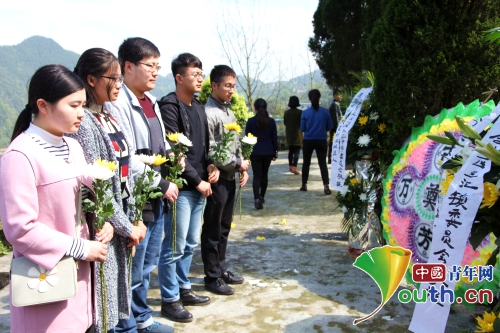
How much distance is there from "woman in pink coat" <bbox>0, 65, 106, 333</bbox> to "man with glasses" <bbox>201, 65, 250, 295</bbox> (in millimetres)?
1727

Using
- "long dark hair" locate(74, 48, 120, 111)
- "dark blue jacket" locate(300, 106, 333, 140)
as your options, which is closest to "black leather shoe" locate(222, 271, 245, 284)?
"long dark hair" locate(74, 48, 120, 111)

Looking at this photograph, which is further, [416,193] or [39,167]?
[416,193]

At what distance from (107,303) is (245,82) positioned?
1413 centimetres

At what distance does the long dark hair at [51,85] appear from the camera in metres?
1.90

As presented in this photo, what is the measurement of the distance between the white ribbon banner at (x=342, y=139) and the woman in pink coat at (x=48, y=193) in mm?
2882

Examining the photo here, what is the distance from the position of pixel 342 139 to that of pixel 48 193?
3.08m

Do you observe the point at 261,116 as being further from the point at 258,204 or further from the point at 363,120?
the point at 363,120

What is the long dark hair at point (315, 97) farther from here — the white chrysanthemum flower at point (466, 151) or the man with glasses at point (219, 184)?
the white chrysanthemum flower at point (466, 151)

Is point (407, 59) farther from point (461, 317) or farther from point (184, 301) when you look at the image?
point (184, 301)

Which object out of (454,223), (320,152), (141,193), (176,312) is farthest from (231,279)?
(320,152)

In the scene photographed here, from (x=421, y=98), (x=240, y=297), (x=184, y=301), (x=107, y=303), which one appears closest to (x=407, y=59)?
(x=421, y=98)

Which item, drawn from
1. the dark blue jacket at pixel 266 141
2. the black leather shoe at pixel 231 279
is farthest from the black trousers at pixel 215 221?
the dark blue jacket at pixel 266 141

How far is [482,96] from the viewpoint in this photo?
3.76 m

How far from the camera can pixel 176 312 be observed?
329 cm
